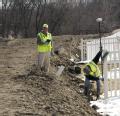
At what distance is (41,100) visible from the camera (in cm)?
1036

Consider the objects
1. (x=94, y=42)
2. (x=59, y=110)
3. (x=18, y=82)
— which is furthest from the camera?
(x=94, y=42)

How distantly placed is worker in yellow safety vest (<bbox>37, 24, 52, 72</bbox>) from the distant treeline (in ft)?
164

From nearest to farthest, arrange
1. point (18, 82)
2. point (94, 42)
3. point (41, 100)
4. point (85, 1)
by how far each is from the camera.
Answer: point (41, 100) < point (18, 82) < point (94, 42) < point (85, 1)

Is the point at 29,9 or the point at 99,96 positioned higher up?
the point at 29,9

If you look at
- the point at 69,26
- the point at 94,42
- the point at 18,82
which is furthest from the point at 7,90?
the point at 69,26

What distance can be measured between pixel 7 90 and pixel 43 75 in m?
2.46

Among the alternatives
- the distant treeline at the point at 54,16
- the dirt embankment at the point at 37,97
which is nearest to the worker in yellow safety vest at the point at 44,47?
the dirt embankment at the point at 37,97

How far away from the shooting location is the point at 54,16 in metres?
73.6

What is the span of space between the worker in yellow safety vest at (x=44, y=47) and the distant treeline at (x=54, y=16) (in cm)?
5011

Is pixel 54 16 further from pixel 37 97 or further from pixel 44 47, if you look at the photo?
pixel 37 97

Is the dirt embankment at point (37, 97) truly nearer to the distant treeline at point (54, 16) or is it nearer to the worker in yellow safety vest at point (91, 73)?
the worker in yellow safety vest at point (91, 73)

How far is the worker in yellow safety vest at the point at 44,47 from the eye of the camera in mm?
14164

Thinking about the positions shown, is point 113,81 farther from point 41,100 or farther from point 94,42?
point 94,42

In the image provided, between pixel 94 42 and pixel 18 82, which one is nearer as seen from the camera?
pixel 18 82
